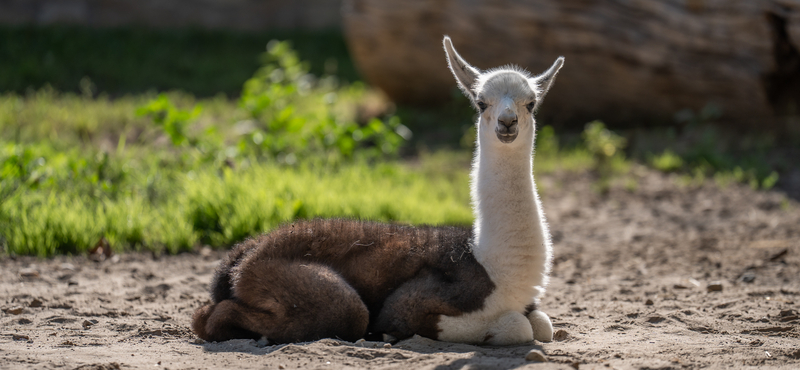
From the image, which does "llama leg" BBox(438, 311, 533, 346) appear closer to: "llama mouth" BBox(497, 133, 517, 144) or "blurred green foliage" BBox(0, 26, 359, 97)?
"llama mouth" BBox(497, 133, 517, 144)

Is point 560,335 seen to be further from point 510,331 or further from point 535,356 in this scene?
point 535,356

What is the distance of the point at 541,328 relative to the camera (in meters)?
3.91

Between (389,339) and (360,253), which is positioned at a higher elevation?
(360,253)

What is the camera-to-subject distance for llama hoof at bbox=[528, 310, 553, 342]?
12.8ft

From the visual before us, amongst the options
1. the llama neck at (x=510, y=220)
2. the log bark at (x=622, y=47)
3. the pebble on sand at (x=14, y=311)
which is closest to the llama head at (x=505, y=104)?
the llama neck at (x=510, y=220)

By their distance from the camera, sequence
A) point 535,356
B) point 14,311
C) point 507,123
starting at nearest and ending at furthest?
1. point 535,356
2. point 507,123
3. point 14,311

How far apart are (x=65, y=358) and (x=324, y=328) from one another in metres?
1.23

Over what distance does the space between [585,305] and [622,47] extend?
Answer: 597 cm

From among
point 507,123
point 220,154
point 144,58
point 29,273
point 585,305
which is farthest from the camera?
point 144,58

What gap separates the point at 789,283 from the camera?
208 inches

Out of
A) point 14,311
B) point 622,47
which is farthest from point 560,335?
point 622,47

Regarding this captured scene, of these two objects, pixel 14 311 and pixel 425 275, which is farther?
pixel 14 311

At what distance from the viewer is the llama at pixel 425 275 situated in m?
3.79

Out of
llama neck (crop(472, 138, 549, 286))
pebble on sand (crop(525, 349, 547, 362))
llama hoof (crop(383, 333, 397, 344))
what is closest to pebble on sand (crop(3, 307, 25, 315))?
llama hoof (crop(383, 333, 397, 344))
